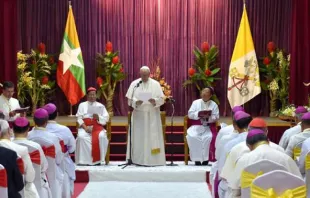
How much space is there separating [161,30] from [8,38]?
400 cm

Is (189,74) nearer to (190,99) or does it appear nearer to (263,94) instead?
(190,99)

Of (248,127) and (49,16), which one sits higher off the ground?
(49,16)

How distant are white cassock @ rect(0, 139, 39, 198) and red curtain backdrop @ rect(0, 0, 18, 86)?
24.1 feet

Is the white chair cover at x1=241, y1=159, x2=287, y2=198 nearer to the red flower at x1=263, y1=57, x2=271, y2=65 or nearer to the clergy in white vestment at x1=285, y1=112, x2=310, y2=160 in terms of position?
the clergy in white vestment at x1=285, y1=112, x2=310, y2=160

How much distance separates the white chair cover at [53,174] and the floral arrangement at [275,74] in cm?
774

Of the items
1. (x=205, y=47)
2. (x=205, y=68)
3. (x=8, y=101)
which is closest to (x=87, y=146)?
(x=8, y=101)

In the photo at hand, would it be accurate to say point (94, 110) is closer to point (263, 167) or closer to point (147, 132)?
point (147, 132)

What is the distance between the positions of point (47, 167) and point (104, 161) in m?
4.65

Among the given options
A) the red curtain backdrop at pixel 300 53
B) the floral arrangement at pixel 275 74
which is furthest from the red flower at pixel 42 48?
the red curtain backdrop at pixel 300 53

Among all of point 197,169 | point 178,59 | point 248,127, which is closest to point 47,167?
point 248,127

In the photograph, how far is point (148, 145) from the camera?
37.6 ft

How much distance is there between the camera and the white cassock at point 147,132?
11.4 meters

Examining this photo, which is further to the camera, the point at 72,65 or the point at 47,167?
the point at 72,65

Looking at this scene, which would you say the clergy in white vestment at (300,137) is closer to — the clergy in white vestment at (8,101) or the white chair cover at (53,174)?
the white chair cover at (53,174)
